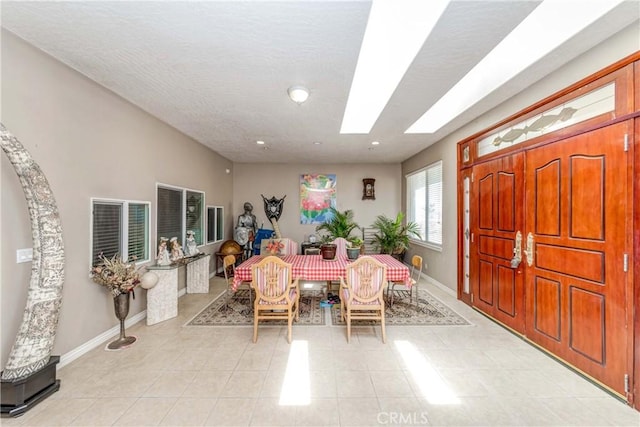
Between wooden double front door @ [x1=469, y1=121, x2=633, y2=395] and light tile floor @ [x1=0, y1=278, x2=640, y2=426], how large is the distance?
288 mm

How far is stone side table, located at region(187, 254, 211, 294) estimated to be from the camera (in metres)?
4.64

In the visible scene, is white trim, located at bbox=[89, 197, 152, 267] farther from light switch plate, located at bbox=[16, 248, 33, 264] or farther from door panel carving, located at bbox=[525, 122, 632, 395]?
door panel carving, located at bbox=[525, 122, 632, 395]

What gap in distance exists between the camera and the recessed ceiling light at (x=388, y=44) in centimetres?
194

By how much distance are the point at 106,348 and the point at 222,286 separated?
7.80ft

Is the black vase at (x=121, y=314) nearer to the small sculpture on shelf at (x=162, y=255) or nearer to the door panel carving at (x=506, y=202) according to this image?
the small sculpture on shelf at (x=162, y=255)

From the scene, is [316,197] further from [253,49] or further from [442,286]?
[253,49]

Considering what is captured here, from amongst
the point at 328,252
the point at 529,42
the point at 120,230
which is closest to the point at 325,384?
the point at 328,252

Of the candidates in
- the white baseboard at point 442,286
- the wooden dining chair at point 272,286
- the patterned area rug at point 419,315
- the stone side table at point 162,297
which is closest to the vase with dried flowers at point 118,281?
the stone side table at point 162,297

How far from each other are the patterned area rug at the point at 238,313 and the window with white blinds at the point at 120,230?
3.78 ft

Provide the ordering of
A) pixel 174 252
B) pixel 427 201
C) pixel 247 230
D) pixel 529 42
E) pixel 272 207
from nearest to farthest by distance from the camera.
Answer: pixel 529 42 → pixel 174 252 → pixel 427 201 → pixel 247 230 → pixel 272 207

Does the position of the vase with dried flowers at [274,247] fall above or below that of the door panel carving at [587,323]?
above

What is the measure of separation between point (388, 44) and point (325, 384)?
3178mm

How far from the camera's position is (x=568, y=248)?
2381 mm

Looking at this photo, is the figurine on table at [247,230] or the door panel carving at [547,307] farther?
the figurine on table at [247,230]
